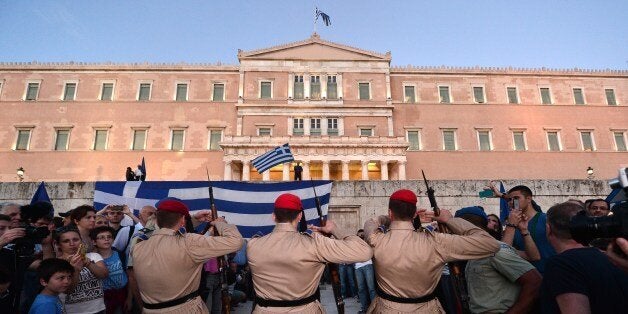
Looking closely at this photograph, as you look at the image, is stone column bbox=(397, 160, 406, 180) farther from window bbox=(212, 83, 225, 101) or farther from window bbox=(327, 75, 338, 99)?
window bbox=(212, 83, 225, 101)

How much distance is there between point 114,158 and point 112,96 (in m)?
5.59

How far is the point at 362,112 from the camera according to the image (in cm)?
2931

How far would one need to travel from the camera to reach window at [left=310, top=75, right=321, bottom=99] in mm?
29859

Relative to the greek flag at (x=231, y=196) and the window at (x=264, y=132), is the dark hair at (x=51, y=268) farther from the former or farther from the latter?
the window at (x=264, y=132)

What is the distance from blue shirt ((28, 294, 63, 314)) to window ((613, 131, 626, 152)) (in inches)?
1527

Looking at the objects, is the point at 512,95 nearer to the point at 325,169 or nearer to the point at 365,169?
the point at 365,169

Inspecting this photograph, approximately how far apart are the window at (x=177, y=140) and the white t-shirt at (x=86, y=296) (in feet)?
86.0

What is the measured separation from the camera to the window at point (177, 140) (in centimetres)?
2844

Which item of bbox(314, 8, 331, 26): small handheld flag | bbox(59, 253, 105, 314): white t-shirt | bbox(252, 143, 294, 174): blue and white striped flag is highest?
bbox(314, 8, 331, 26): small handheld flag

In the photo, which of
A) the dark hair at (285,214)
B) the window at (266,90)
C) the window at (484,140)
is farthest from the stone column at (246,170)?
the dark hair at (285,214)

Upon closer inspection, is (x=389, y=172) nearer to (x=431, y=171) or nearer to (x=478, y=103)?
(x=431, y=171)

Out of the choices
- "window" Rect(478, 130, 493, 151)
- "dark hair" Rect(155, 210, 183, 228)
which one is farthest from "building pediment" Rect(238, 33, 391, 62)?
"dark hair" Rect(155, 210, 183, 228)

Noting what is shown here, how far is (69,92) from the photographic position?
96.8 ft

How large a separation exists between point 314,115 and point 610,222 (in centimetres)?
2764
